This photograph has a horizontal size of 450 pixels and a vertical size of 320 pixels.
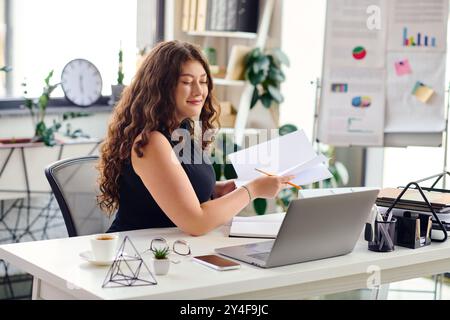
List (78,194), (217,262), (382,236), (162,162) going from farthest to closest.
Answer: (78,194)
(162,162)
(382,236)
(217,262)

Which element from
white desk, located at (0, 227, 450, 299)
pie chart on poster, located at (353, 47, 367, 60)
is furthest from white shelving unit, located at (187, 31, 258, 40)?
white desk, located at (0, 227, 450, 299)

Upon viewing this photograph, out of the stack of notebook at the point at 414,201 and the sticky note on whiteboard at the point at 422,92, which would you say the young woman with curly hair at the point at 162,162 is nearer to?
the stack of notebook at the point at 414,201

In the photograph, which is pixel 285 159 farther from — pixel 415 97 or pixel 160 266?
pixel 415 97

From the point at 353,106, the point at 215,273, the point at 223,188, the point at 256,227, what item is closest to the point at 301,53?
the point at 353,106

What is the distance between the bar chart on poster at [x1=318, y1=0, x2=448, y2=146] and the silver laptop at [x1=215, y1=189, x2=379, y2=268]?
2.19 meters

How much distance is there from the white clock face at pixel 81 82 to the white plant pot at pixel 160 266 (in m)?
2.71

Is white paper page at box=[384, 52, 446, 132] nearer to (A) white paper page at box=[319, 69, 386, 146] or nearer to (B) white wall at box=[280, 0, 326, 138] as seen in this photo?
(A) white paper page at box=[319, 69, 386, 146]

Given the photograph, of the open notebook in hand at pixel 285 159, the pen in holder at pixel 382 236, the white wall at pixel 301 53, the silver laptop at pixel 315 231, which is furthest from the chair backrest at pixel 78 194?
the white wall at pixel 301 53

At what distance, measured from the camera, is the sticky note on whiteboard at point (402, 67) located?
13.9 feet

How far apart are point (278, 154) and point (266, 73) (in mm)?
2140

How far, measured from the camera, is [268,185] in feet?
8.07

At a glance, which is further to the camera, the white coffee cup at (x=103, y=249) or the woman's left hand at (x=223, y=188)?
the woman's left hand at (x=223, y=188)
